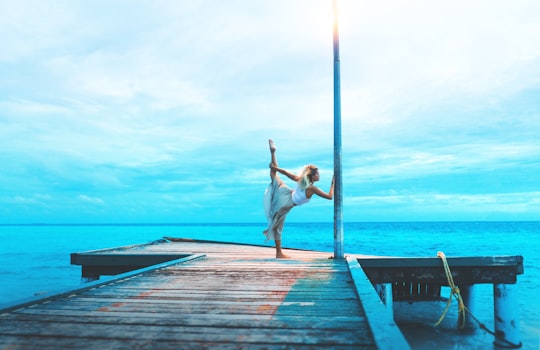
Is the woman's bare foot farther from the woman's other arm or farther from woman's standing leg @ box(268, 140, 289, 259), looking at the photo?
the woman's other arm

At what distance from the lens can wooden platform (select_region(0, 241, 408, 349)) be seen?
3043mm

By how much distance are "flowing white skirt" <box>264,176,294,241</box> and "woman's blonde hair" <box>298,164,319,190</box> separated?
48 centimetres

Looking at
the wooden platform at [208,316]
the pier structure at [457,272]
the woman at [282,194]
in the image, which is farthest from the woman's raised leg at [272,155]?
the wooden platform at [208,316]

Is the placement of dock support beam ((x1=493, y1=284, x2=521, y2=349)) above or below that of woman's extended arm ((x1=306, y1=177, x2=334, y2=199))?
below

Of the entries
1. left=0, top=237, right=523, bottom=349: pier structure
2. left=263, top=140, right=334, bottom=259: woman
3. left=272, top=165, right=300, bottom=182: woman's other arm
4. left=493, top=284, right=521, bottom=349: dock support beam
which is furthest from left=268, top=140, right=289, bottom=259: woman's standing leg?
left=493, top=284, right=521, bottom=349: dock support beam

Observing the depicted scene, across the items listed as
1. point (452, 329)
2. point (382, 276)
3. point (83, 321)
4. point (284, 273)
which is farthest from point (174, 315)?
point (452, 329)

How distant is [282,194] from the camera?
8.80 metres

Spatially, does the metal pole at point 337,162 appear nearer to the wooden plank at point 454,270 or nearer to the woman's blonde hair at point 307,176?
the woman's blonde hair at point 307,176

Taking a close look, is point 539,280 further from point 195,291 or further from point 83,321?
point 83,321

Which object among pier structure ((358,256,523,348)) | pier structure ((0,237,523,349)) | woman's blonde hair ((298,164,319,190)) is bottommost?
pier structure ((358,256,523,348))

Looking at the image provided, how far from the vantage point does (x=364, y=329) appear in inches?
130

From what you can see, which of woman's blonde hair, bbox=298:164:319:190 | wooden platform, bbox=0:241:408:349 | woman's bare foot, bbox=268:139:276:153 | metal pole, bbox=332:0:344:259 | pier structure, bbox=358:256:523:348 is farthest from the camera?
woman's bare foot, bbox=268:139:276:153

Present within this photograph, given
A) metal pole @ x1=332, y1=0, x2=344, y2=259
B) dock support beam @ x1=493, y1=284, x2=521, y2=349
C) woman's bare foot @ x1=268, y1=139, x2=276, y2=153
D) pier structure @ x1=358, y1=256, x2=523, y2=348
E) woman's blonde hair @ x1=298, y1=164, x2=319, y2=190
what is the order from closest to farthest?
metal pole @ x1=332, y1=0, x2=344, y2=259 < woman's blonde hair @ x1=298, y1=164, x2=319, y2=190 < pier structure @ x1=358, y1=256, x2=523, y2=348 < woman's bare foot @ x1=268, y1=139, x2=276, y2=153 < dock support beam @ x1=493, y1=284, x2=521, y2=349

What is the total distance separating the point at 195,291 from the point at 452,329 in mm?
11124
